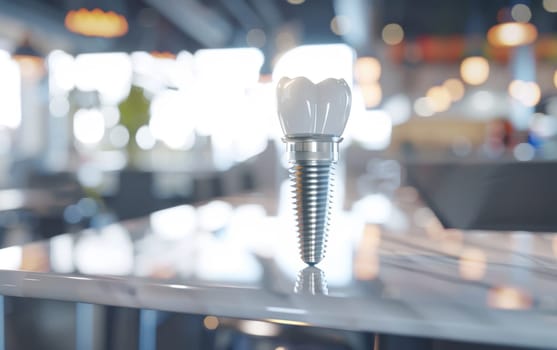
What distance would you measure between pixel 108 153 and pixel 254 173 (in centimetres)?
609

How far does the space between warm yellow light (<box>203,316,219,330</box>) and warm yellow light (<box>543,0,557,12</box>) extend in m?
6.69

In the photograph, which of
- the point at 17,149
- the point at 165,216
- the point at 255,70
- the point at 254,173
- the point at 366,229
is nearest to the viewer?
the point at 366,229

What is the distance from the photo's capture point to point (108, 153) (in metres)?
8.64

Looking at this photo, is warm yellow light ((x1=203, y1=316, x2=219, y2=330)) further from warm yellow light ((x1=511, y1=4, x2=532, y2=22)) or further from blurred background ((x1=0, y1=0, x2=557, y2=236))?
warm yellow light ((x1=511, y1=4, x2=532, y2=22))

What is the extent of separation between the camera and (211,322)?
56cm

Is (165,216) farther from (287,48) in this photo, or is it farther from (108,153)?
(108,153)

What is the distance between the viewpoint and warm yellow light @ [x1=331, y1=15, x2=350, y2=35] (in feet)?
22.9

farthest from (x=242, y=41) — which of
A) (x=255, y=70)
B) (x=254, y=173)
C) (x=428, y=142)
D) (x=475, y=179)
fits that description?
(x=475, y=179)

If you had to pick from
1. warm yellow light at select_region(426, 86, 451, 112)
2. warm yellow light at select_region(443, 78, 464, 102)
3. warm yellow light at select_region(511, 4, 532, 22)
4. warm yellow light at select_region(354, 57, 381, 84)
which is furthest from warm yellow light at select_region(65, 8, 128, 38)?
warm yellow light at select_region(443, 78, 464, 102)

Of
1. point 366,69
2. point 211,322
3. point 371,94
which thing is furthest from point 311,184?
point 371,94

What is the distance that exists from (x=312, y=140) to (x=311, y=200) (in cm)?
8

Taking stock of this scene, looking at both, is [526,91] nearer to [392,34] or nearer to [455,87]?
[455,87]

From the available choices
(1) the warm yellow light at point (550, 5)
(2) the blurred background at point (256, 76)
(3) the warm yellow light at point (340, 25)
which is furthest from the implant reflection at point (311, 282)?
(3) the warm yellow light at point (340, 25)

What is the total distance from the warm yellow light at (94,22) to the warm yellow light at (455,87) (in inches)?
233
